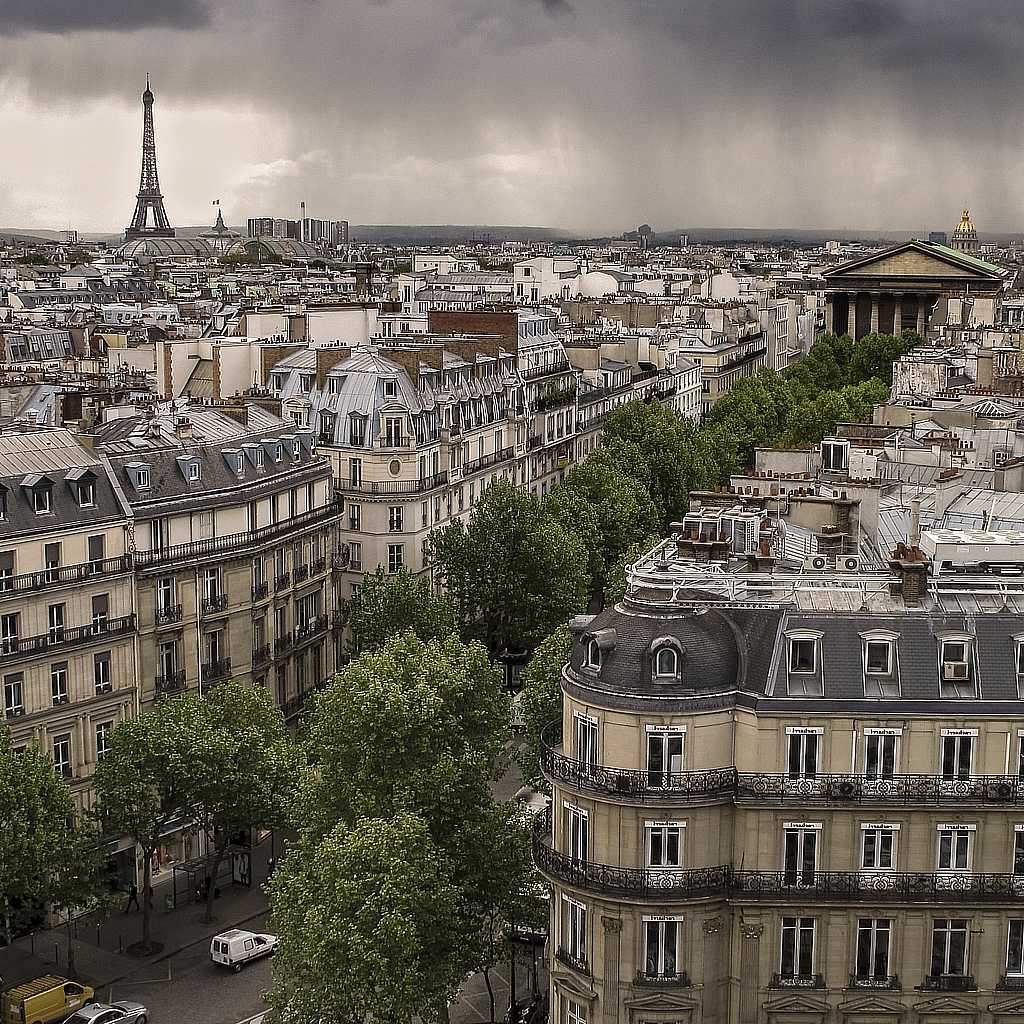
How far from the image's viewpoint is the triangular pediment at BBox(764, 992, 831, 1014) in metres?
28.2

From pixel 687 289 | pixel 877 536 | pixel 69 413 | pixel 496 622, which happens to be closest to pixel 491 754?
pixel 877 536

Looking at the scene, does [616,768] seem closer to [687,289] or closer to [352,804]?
[352,804]

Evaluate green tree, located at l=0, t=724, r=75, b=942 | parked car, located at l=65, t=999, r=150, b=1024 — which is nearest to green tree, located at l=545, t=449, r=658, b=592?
green tree, located at l=0, t=724, r=75, b=942

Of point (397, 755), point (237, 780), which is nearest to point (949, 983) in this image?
point (397, 755)

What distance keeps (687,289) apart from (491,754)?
119011mm

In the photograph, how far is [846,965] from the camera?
2819 cm

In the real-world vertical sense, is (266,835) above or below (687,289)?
below

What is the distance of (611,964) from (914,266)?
14150 cm

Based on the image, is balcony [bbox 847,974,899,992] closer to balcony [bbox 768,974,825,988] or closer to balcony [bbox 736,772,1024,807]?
balcony [bbox 768,974,825,988]

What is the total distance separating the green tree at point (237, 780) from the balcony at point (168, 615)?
4948mm

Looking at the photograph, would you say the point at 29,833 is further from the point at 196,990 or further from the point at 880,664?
the point at 880,664

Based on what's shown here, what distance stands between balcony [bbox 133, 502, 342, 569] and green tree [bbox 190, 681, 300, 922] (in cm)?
610

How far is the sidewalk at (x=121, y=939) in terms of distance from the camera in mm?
40188

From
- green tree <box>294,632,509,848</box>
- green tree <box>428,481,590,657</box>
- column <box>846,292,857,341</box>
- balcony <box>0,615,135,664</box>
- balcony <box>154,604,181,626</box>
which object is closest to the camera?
green tree <box>294,632,509,848</box>
